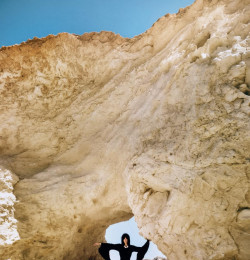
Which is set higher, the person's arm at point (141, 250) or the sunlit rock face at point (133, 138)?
the sunlit rock face at point (133, 138)

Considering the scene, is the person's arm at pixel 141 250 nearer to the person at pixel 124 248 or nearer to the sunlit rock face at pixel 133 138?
the person at pixel 124 248

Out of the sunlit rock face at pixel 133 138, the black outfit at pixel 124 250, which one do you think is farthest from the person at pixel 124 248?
the sunlit rock face at pixel 133 138

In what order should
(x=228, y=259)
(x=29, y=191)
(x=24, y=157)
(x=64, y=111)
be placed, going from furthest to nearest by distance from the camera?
(x=64, y=111) → (x=24, y=157) → (x=29, y=191) → (x=228, y=259)

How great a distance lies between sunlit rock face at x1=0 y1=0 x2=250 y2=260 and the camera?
3287mm

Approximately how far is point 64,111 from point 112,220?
11.0 feet

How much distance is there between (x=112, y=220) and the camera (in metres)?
5.51

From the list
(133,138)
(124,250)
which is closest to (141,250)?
(124,250)

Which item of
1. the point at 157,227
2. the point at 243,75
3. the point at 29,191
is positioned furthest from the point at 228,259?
the point at 29,191

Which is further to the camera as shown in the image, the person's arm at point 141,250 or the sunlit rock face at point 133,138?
the person's arm at point 141,250

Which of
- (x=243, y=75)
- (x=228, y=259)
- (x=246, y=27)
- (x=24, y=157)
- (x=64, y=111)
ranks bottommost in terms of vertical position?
(x=228, y=259)

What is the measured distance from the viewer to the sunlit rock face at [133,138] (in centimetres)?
329

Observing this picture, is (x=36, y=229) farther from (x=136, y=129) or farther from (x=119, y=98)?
(x=119, y=98)

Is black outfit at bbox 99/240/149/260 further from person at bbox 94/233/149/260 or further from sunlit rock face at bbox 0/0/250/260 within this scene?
sunlit rock face at bbox 0/0/250/260

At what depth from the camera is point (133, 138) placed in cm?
482
